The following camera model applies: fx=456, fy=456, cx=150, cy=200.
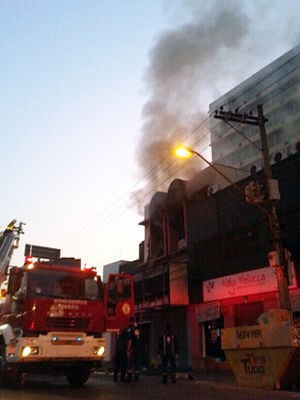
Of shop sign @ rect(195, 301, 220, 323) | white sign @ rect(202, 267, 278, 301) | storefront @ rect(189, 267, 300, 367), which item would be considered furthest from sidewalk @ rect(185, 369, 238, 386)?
white sign @ rect(202, 267, 278, 301)

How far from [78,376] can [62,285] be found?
8.42 ft

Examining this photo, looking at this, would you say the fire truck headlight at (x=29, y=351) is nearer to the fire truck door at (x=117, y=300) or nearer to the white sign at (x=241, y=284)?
the fire truck door at (x=117, y=300)

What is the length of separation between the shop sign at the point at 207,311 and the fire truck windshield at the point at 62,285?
11353 millimetres

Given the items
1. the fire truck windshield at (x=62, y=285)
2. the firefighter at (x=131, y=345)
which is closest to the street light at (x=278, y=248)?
the firefighter at (x=131, y=345)

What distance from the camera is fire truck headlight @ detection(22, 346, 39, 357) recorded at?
10148 millimetres

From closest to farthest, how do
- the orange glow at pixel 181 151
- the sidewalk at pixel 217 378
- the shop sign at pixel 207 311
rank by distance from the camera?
the sidewalk at pixel 217 378
the orange glow at pixel 181 151
the shop sign at pixel 207 311

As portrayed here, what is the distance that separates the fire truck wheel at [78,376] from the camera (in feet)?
38.5

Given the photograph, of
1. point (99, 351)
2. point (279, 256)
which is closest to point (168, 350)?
point (99, 351)

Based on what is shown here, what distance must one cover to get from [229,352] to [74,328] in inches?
166

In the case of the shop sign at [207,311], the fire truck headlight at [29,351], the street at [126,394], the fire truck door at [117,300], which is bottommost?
the street at [126,394]

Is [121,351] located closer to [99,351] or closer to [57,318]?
[99,351]

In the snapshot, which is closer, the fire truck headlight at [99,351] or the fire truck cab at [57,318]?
the fire truck cab at [57,318]

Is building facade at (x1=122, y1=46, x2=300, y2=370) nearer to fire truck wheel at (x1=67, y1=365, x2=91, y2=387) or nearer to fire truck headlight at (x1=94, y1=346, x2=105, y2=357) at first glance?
fire truck headlight at (x1=94, y1=346, x2=105, y2=357)

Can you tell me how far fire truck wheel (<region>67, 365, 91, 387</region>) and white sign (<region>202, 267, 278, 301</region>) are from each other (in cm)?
943
